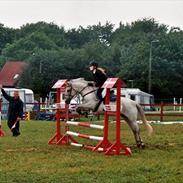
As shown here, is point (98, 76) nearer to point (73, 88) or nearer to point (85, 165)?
point (73, 88)

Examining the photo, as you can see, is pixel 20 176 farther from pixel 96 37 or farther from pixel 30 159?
pixel 96 37

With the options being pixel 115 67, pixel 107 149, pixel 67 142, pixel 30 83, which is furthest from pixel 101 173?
pixel 115 67

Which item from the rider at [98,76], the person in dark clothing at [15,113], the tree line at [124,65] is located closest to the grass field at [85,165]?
the rider at [98,76]

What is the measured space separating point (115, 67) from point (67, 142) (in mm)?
68047

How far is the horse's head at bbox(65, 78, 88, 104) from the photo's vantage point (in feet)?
55.7

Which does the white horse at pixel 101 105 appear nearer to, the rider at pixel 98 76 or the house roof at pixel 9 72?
the rider at pixel 98 76

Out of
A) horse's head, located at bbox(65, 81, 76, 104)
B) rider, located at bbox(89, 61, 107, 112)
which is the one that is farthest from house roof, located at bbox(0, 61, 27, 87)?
rider, located at bbox(89, 61, 107, 112)

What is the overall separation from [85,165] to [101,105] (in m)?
4.50

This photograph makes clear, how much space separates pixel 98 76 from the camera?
16.0 m

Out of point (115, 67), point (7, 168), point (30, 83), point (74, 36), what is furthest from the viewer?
point (74, 36)

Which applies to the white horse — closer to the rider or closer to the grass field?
the rider

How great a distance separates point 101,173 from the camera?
10.8m

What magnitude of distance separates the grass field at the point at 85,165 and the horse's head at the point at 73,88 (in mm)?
1523

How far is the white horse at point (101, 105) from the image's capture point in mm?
16250
